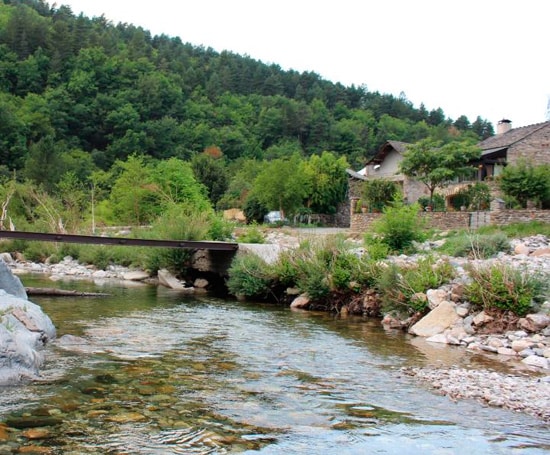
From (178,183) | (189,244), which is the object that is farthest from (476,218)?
(178,183)

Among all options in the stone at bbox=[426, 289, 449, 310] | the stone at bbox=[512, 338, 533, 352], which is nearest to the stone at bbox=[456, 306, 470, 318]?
the stone at bbox=[426, 289, 449, 310]

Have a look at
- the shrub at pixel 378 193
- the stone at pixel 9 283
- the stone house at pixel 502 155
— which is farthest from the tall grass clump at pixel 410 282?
the stone house at pixel 502 155

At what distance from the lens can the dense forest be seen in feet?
178

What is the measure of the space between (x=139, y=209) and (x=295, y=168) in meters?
11.4

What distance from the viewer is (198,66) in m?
96.4

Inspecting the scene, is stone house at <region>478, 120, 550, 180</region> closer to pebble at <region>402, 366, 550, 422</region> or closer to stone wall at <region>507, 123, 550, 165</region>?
stone wall at <region>507, 123, 550, 165</region>

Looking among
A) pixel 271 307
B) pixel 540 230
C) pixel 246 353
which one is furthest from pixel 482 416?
pixel 540 230

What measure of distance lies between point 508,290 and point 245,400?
722 centimetres

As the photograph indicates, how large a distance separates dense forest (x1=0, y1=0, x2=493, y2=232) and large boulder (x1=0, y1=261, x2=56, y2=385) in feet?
108

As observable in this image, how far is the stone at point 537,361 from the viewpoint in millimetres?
10562

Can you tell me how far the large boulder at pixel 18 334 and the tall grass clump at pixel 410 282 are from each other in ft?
26.0

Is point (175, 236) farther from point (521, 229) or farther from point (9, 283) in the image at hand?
point (521, 229)

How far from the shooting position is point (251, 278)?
20.3 metres

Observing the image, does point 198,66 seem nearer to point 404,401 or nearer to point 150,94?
Result: point 150,94
